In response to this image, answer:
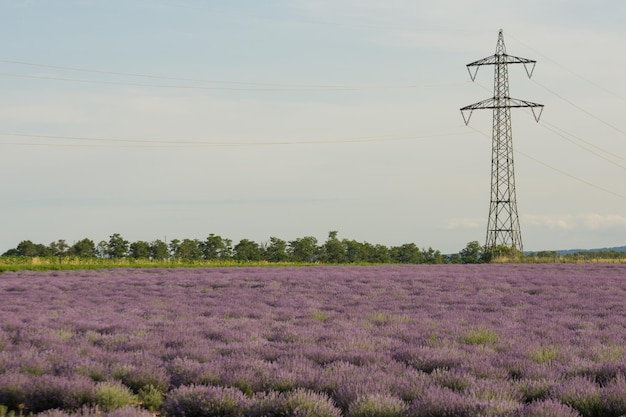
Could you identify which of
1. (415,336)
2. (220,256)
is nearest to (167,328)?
(415,336)

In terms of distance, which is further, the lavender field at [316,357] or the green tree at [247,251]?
the green tree at [247,251]

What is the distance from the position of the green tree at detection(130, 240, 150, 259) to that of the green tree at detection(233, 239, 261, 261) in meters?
8.66

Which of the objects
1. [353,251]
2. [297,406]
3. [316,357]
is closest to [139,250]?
[353,251]

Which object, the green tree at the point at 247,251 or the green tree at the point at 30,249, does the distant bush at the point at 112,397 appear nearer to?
the green tree at the point at 247,251

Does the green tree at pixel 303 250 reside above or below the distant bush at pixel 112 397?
above

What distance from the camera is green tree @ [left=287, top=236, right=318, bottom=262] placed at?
6538 centimetres

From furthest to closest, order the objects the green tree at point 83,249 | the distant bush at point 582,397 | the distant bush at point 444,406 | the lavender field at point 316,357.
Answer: the green tree at point 83,249 → the lavender field at point 316,357 → the distant bush at point 582,397 → the distant bush at point 444,406

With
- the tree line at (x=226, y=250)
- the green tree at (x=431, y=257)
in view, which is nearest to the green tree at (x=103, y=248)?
the tree line at (x=226, y=250)

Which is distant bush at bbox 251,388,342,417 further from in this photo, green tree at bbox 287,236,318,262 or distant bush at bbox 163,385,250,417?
green tree at bbox 287,236,318,262

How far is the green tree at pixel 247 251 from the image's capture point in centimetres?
6394

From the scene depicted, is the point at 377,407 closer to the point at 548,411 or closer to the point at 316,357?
the point at 548,411

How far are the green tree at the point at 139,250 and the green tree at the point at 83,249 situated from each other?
370 centimetres

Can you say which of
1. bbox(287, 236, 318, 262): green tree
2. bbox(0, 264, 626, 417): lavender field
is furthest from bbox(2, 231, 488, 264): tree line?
Answer: bbox(0, 264, 626, 417): lavender field

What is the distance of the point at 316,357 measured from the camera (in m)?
9.64
